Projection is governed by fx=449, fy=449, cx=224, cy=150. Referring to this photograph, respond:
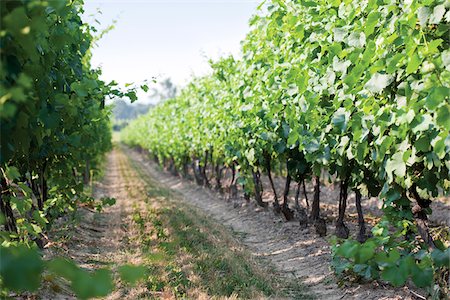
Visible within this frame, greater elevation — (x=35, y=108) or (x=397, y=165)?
(x=35, y=108)

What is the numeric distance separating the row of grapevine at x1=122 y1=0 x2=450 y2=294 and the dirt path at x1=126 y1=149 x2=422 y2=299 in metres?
0.35

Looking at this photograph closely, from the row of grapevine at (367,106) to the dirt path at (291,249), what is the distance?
0.35 m

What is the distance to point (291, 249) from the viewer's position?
768 centimetres

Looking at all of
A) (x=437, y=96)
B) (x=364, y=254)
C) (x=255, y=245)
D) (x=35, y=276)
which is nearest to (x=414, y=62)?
(x=437, y=96)

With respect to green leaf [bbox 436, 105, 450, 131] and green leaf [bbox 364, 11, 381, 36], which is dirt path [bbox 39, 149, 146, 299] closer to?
green leaf [bbox 436, 105, 450, 131]

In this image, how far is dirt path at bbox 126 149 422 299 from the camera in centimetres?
521

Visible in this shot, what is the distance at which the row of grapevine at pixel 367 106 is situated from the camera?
3.44 meters

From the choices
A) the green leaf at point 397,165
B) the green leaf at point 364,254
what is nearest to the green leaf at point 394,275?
the green leaf at point 364,254

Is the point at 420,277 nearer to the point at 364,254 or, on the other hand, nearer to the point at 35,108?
the point at 364,254

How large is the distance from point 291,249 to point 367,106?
13.0 ft

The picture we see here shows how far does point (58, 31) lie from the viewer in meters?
3.86

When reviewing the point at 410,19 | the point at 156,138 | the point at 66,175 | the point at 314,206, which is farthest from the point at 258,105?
the point at 156,138

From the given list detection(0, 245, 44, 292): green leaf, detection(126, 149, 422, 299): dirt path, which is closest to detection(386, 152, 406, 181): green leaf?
detection(126, 149, 422, 299): dirt path

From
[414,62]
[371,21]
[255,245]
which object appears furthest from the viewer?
[255,245]
